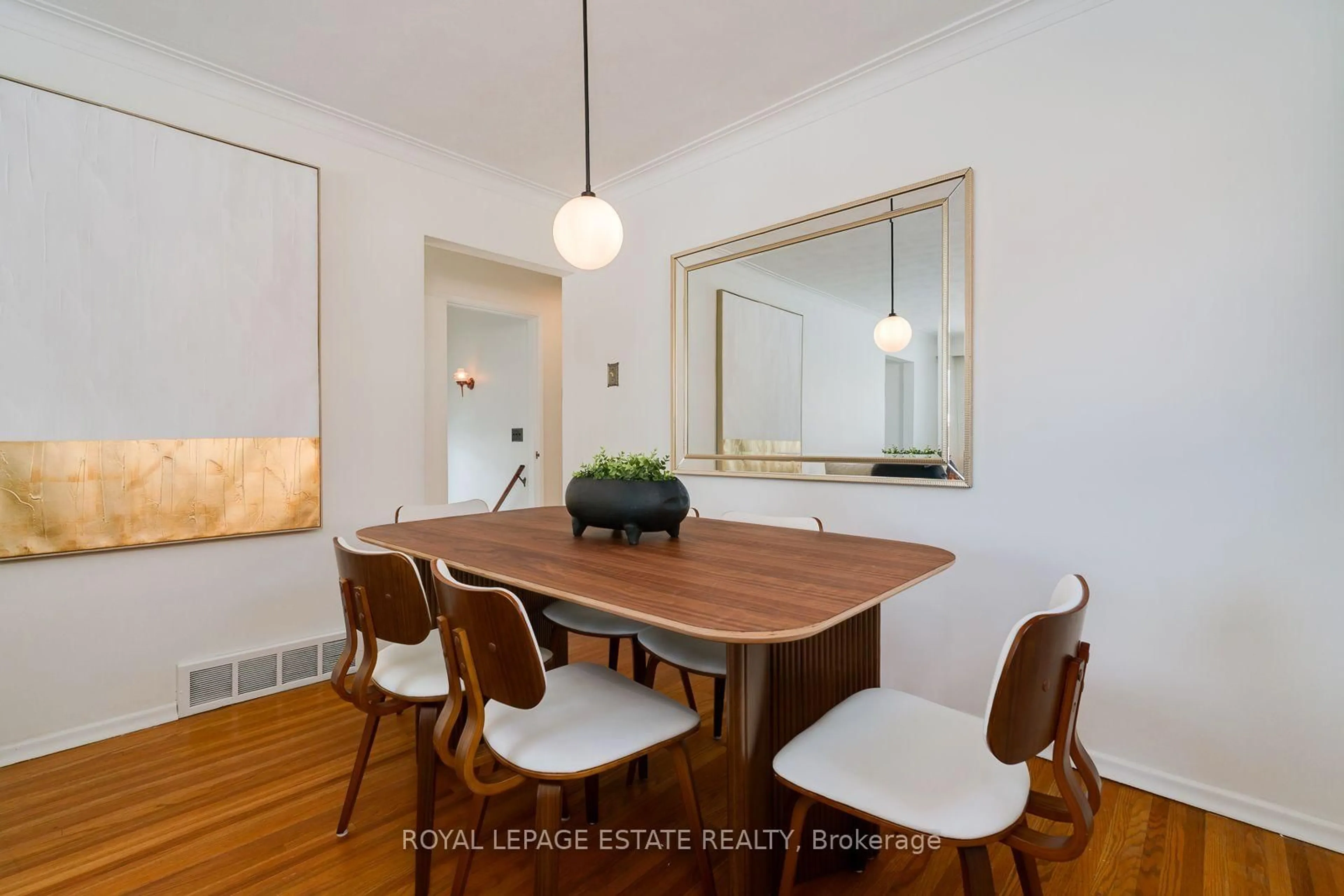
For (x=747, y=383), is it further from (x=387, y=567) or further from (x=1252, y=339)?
(x=387, y=567)

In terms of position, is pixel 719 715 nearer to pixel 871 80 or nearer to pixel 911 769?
pixel 911 769

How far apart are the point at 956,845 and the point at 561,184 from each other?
369 centimetres

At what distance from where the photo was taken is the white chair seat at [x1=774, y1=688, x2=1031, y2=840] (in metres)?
0.96

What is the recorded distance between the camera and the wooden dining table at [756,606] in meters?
1.03

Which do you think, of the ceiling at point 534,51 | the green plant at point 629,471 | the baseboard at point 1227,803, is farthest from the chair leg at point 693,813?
the ceiling at point 534,51

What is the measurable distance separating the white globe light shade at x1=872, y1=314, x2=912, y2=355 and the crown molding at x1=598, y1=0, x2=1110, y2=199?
0.95 m

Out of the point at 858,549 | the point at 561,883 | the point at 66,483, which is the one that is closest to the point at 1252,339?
the point at 858,549

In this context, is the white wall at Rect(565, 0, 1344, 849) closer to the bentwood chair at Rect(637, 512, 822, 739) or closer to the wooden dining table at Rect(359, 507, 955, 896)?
the bentwood chair at Rect(637, 512, 822, 739)

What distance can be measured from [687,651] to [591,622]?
0.40 m

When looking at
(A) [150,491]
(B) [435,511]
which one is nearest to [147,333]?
(A) [150,491]

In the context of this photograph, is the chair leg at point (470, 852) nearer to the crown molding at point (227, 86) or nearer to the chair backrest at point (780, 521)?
the chair backrest at point (780, 521)

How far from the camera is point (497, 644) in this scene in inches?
42.4

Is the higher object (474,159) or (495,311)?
(474,159)

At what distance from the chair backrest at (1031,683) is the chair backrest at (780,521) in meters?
1.00
